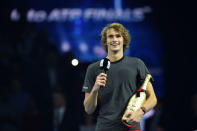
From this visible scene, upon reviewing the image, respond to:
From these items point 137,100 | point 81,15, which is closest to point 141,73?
point 137,100

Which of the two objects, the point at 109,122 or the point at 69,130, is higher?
the point at 109,122

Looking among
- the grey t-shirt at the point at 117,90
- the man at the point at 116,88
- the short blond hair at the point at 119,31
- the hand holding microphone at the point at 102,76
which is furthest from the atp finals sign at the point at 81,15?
the hand holding microphone at the point at 102,76

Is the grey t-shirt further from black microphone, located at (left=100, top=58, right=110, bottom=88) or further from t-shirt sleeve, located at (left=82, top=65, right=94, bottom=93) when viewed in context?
black microphone, located at (left=100, top=58, right=110, bottom=88)

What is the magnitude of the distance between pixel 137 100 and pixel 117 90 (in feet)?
0.65

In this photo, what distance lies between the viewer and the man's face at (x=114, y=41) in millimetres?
3621

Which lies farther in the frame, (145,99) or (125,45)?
(125,45)

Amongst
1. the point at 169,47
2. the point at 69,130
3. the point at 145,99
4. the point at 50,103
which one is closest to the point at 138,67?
the point at 145,99

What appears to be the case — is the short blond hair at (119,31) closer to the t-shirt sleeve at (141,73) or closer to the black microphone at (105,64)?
the t-shirt sleeve at (141,73)

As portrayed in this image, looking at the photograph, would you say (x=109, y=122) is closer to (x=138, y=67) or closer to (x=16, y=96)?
(x=138, y=67)

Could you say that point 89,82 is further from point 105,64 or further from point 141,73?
point 141,73

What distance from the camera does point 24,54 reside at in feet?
31.6

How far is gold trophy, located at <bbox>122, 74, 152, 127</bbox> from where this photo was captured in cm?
340

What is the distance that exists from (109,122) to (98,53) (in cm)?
629

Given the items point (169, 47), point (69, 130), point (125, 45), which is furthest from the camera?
point (169, 47)
